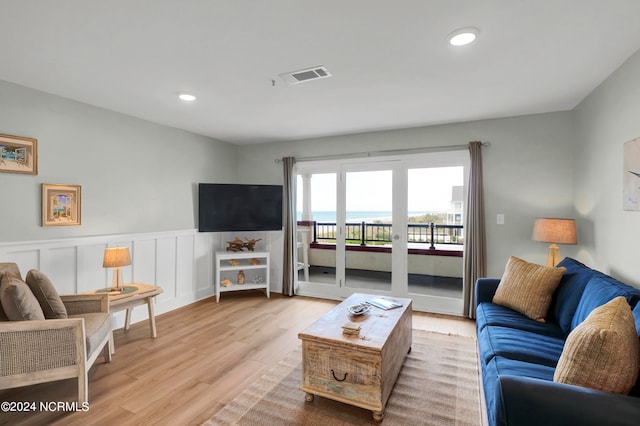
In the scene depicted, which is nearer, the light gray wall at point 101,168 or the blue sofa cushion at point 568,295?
the blue sofa cushion at point 568,295

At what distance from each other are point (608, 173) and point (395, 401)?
254cm

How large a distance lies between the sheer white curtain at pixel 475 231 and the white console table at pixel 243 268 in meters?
2.81

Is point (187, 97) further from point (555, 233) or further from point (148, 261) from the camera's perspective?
point (555, 233)

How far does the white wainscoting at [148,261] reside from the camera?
2.92 metres

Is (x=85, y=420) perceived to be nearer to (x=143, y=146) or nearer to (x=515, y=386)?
(x=515, y=386)

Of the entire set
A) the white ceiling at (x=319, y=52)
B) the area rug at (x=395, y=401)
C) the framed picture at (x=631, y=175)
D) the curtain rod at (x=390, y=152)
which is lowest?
the area rug at (x=395, y=401)

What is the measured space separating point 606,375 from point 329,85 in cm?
258

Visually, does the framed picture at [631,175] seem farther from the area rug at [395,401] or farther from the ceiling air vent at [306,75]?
the ceiling air vent at [306,75]

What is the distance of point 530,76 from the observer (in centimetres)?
257

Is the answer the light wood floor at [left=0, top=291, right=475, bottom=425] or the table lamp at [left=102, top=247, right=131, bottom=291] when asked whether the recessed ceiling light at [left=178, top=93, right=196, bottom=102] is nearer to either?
the table lamp at [left=102, top=247, right=131, bottom=291]

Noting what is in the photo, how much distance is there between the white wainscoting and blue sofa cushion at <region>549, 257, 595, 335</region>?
3611 mm

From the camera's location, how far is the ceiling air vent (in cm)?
249

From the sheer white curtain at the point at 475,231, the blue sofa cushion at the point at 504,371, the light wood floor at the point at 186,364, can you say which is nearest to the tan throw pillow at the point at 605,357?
the blue sofa cushion at the point at 504,371

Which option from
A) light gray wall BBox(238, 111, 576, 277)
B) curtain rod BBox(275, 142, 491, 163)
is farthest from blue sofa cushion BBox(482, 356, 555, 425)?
curtain rod BBox(275, 142, 491, 163)
